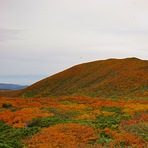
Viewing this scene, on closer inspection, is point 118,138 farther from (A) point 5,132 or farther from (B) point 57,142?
(A) point 5,132

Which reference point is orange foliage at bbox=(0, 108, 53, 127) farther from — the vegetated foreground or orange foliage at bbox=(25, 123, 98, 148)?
orange foliage at bbox=(25, 123, 98, 148)

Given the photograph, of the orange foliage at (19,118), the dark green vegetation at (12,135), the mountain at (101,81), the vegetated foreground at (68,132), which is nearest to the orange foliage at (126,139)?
the vegetated foreground at (68,132)

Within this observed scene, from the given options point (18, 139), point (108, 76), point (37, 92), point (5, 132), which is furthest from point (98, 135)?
point (37, 92)

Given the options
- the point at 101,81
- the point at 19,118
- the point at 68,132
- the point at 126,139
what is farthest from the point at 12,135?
the point at 101,81

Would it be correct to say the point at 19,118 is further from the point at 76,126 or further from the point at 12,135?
the point at 76,126

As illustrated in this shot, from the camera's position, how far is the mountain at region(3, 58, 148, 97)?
169 feet

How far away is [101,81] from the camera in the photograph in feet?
205

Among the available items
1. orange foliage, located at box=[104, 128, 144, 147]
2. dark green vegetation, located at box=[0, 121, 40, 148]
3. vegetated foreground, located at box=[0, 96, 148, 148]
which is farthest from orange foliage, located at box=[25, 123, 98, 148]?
orange foliage, located at box=[104, 128, 144, 147]

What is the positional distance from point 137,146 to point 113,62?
209ft

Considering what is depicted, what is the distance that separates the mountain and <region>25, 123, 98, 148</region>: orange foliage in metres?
28.8

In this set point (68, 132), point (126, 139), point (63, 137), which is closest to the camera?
point (126, 139)

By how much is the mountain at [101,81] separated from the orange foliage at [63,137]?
28.8 metres

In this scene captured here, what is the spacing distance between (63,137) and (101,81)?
46765mm

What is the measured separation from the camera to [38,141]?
1556cm
